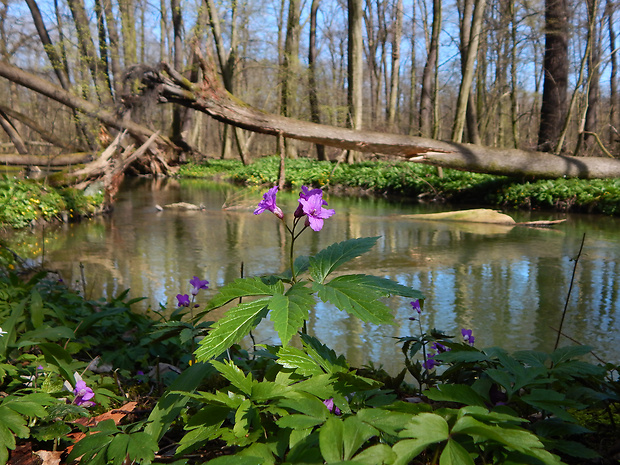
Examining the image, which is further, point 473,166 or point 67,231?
point 473,166

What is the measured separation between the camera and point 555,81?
1255 centimetres

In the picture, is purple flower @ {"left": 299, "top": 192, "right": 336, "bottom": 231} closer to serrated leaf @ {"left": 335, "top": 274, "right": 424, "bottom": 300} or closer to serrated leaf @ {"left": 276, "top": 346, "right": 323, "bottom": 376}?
serrated leaf @ {"left": 335, "top": 274, "right": 424, "bottom": 300}

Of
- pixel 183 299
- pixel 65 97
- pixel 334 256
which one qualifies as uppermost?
pixel 65 97

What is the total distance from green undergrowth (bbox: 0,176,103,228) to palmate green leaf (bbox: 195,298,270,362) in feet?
24.5

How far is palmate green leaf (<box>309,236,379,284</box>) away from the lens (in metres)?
1.33

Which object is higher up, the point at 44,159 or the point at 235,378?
the point at 44,159

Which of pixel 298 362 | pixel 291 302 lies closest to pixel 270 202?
pixel 291 302

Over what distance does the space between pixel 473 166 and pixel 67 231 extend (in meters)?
8.64

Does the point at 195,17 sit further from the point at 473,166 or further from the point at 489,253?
the point at 489,253

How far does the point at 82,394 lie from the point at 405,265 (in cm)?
403

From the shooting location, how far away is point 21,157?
9.97m

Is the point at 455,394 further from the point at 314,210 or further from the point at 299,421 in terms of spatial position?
the point at 314,210


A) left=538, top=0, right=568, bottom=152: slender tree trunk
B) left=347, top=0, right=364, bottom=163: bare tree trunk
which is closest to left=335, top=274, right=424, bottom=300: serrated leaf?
left=538, top=0, right=568, bottom=152: slender tree trunk

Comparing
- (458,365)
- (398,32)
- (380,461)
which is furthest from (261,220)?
(398,32)
